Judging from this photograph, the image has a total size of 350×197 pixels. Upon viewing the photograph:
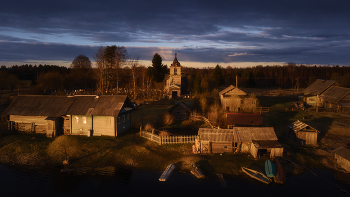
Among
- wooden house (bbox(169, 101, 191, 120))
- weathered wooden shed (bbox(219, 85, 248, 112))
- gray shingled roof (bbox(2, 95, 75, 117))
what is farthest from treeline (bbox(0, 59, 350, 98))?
gray shingled roof (bbox(2, 95, 75, 117))

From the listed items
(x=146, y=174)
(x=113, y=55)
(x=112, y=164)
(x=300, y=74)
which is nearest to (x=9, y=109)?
(x=112, y=164)

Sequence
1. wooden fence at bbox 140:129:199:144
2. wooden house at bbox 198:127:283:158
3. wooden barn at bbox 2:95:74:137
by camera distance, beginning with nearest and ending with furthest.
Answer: wooden house at bbox 198:127:283:158 < wooden fence at bbox 140:129:199:144 < wooden barn at bbox 2:95:74:137

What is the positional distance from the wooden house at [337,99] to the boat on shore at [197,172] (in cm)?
3413

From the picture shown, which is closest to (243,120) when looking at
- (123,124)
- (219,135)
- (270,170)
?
(219,135)

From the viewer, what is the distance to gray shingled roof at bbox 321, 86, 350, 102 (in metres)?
43.7

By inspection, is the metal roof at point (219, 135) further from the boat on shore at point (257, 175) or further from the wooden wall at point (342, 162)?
the wooden wall at point (342, 162)

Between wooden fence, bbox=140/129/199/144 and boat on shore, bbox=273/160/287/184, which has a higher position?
wooden fence, bbox=140/129/199/144

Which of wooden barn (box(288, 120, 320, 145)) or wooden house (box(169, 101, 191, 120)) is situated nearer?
wooden barn (box(288, 120, 320, 145))

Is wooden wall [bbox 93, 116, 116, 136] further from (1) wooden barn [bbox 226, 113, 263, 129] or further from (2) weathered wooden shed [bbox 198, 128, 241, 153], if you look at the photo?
(1) wooden barn [bbox 226, 113, 263, 129]

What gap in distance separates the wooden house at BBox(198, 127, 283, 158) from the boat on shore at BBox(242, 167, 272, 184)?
3596mm

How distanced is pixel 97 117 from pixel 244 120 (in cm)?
1898

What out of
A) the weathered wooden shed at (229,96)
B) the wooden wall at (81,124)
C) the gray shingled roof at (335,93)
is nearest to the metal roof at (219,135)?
the wooden wall at (81,124)

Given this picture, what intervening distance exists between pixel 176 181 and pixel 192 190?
6.05 feet

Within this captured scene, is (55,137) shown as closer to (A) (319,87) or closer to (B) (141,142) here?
(B) (141,142)
